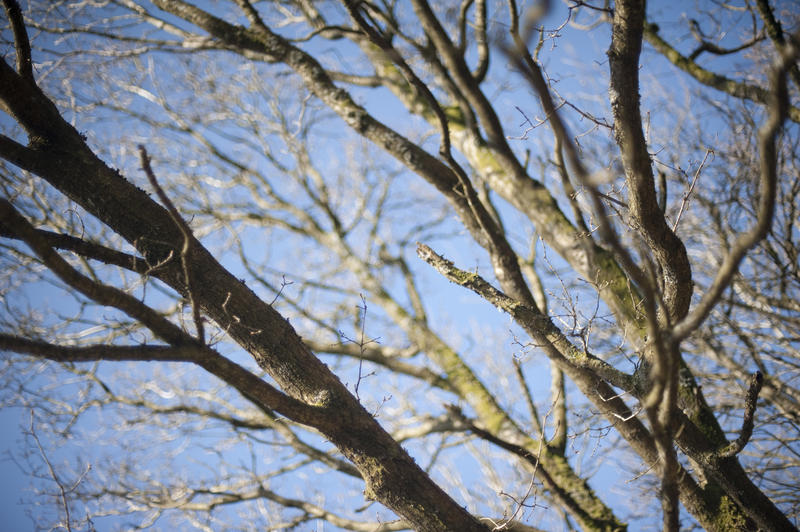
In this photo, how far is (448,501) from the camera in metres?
2.46

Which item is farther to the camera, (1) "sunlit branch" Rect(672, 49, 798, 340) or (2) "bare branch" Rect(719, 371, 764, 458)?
(2) "bare branch" Rect(719, 371, 764, 458)

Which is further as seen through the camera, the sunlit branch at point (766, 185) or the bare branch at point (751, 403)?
the bare branch at point (751, 403)

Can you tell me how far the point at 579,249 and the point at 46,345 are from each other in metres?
3.32

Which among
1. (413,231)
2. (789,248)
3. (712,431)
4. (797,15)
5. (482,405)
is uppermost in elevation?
(413,231)

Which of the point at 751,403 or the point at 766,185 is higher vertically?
the point at 766,185

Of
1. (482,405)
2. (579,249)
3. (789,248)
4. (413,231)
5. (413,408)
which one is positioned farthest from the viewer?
(413,231)

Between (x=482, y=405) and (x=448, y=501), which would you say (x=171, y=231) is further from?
(x=482, y=405)

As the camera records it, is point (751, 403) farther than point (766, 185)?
Yes

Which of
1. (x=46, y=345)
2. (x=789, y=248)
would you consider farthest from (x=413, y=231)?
(x=46, y=345)

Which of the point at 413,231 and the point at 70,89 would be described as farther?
the point at 413,231

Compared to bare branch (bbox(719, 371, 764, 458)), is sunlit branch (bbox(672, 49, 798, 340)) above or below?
above

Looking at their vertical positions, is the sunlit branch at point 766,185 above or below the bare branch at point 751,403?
above

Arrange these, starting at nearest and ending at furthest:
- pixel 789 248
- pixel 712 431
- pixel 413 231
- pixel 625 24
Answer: pixel 625 24
pixel 712 431
pixel 789 248
pixel 413 231

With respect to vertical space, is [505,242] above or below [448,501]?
above
